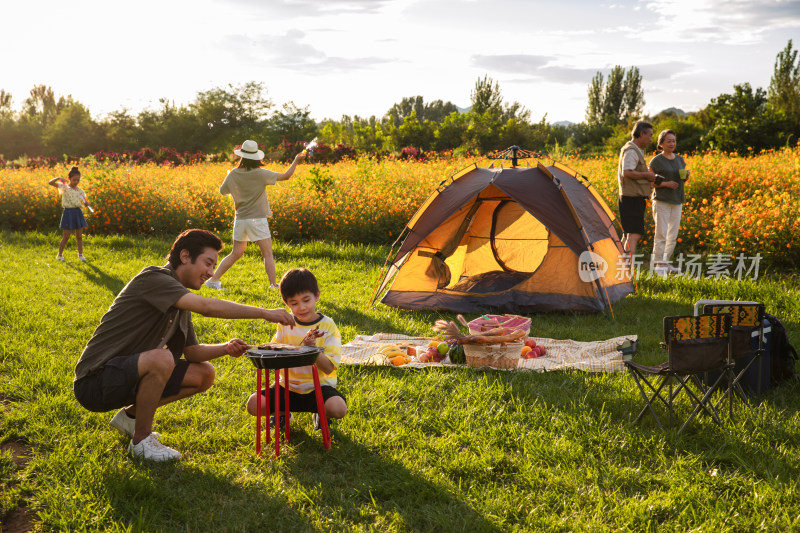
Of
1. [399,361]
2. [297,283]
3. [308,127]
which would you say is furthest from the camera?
[308,127]

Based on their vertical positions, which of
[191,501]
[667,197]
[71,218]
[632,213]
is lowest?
[191,501]

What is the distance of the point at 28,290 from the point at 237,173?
8.99 ft

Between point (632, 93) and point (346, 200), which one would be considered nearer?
point (346, 200)

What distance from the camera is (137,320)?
3.23 metres

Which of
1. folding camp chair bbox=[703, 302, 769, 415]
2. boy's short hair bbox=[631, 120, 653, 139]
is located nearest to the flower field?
boy's short hair bbox=[631, 120, 653, 139]

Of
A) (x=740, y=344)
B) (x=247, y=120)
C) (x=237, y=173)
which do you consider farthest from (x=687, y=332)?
(x=247, y=120)

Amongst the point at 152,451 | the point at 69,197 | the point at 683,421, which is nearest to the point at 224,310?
the point at 152,451

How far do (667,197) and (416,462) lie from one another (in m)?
5.83

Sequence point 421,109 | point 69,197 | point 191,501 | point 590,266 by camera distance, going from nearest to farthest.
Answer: point 191,501
point 590,266
point 69,197
point 421,109

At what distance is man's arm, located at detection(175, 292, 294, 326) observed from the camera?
3.05 meters

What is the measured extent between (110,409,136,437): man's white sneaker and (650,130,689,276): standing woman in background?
6.20m

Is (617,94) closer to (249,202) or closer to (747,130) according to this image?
(747,130)

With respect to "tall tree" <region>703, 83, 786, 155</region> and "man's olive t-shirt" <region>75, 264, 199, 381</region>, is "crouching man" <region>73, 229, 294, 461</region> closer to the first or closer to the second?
"man's olive t-shirt" <region>75, 264, 199, 381</region>

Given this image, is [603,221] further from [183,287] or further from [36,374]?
[36,374]
